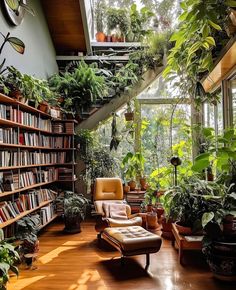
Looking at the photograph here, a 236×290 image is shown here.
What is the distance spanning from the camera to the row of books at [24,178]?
3.28 metres

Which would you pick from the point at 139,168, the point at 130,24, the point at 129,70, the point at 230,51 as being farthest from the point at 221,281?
the point at 130,24

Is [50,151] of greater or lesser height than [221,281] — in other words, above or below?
above

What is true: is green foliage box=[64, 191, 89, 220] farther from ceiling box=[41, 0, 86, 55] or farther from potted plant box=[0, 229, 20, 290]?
ceiling box=[41, 0, 86, 55]

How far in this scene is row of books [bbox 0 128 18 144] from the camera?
10.5ft

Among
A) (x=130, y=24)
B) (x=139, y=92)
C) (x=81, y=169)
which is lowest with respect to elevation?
(x=81, y=169)

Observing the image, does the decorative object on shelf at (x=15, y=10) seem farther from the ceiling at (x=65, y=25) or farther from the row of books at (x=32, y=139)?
the row of books at (x=32, y=139)

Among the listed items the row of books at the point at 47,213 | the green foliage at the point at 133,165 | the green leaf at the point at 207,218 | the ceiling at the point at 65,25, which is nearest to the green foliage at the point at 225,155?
the green leaf at the point at 207,218

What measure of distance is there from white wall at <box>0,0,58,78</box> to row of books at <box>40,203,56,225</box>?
221 cm

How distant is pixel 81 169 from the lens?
19.6ft

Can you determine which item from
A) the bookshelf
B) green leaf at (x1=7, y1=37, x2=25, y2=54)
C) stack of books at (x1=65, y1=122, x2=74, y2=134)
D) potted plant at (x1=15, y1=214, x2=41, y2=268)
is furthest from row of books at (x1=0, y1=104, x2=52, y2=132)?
potted plant at (x1=15, y1=214, x2=41, y2=268)

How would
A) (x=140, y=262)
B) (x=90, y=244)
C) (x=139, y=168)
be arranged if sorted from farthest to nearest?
(x=139, y=168) → (x=90, y=244) → (x=140, y=262)

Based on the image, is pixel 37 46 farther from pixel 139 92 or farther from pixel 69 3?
pixel 139 92

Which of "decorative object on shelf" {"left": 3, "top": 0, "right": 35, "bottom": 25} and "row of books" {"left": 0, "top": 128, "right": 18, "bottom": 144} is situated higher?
"decorative object on shelf" {"left": 3, "top": 0, "right": 35, "bottom": 25}

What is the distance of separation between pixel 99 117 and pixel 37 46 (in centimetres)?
191
